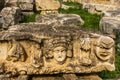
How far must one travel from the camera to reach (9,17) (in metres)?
9.43

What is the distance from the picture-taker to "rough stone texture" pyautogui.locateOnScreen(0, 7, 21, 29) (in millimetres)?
9193

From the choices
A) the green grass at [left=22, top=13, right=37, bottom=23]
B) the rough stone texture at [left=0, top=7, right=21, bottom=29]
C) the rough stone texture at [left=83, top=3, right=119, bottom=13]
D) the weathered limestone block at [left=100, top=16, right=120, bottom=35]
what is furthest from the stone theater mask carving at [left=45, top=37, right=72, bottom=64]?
the rough stone texture at [left=83, top=3, right=119, bottom=13]

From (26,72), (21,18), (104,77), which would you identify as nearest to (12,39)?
(26,72)

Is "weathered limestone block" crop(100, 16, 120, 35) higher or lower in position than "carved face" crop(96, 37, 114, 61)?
lower

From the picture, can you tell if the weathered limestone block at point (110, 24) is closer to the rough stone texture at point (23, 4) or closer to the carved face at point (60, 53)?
the carved face at point (60, 53)

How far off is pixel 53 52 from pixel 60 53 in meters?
0.11

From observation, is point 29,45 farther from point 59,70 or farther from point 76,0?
point 76,0

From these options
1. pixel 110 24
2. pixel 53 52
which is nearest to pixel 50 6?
pixel 110 24

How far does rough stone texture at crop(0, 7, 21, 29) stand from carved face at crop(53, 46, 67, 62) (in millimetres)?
4651

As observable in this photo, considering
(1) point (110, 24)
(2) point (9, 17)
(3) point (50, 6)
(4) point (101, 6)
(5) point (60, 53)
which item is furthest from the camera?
(4) point (101, 6)

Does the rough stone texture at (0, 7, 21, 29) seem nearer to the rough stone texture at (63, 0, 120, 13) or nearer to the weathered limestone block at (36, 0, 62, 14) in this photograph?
the weathered limestone block at (36, 0, 62, 14)

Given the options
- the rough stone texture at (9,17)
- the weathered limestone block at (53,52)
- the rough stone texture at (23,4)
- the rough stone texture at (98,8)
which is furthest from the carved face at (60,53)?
the rough stone texture at (98,8)

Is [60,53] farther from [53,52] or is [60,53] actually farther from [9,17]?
[9,17]

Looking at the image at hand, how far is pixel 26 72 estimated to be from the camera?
4746 mm
